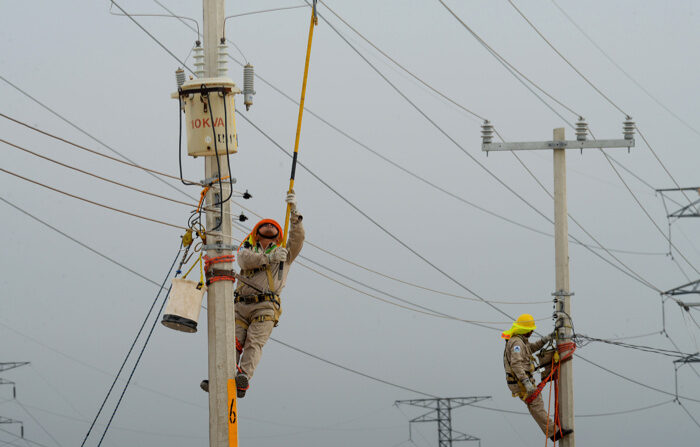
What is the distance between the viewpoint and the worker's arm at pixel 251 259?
12.6 meters

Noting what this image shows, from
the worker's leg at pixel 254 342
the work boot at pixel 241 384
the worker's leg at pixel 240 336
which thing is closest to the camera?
the work boot at pixel 241 384

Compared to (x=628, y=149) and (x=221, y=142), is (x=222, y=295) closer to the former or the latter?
(x=221, y=142)

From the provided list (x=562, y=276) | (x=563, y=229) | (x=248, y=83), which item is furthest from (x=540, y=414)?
(x=248, y=83)

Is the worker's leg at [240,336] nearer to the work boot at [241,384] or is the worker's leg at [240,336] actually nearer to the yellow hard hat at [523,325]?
the work boot at [241,384]

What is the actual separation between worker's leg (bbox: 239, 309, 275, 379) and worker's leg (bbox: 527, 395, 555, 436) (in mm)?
6817

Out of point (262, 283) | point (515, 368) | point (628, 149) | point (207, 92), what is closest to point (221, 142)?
point (207, 92)

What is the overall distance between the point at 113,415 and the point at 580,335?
31.6 feet

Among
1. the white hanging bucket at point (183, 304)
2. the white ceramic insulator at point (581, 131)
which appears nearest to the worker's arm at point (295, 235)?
the white hanging bucket at point (183, 304)

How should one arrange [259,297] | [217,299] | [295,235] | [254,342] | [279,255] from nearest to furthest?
[217,299], [279,255], [295,235], [254,342], [259,297]

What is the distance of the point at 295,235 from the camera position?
12.5 m

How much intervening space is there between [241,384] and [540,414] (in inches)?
321

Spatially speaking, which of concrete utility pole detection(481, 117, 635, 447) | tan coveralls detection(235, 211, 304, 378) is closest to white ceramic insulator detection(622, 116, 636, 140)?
concrete utility pole detection(481, 117, 635, 447)

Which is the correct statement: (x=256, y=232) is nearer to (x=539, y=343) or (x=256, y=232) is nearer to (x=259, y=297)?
(x=259, y=297)

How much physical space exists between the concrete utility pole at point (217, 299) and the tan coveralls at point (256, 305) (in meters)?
1.23
